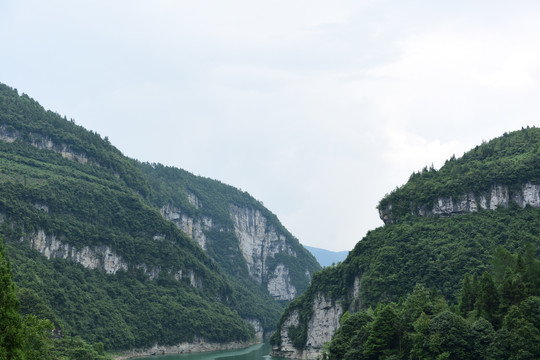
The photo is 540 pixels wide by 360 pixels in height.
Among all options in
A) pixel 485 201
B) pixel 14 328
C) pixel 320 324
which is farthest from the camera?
pixel 320 324

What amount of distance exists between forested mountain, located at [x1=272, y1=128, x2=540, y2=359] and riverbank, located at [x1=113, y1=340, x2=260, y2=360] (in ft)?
84.5

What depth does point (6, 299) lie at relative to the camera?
1710 inches

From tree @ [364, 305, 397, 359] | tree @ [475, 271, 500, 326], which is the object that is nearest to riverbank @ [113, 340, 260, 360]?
tree @ [364, 305, 397, 359]

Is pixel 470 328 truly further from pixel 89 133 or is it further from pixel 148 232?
pixel 89 133

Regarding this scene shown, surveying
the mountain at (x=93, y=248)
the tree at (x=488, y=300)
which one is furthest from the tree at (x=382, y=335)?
the mountain at (x=93, y=248)

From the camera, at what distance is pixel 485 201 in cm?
11156

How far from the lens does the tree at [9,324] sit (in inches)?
1656

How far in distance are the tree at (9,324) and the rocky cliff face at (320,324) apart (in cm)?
7966

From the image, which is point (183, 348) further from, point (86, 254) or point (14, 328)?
point (14, 328)

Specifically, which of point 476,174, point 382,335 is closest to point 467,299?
point 382,335

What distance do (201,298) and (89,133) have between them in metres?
64.3

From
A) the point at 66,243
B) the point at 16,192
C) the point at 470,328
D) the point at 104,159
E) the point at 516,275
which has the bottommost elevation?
the point at 470,328

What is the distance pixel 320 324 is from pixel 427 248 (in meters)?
32.8

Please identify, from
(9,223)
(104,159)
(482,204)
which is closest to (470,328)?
(482,204)
